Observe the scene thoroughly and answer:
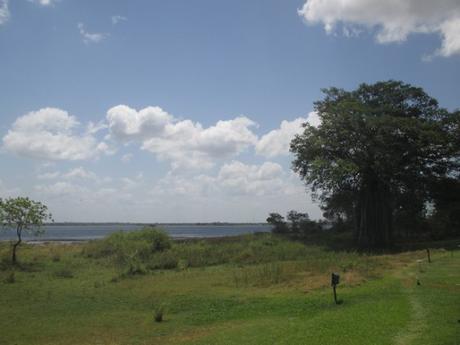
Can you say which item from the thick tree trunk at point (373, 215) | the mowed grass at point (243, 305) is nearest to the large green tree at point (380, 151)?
the thick tree trunk at point (373, 215)

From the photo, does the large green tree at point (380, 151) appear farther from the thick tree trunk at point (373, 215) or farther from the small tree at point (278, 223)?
the small tree at point (278, 223)

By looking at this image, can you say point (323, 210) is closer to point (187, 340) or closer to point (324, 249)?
point (324, 249)

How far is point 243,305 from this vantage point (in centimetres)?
1872

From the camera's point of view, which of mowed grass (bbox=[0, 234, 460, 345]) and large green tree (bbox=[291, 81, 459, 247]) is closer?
mowed grass (bbox=[0, 234, 460, 345])

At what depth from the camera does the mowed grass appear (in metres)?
13.5

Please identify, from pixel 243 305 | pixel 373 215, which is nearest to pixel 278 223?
pixel 373 215

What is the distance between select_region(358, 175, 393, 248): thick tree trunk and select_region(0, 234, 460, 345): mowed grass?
35.6 feet

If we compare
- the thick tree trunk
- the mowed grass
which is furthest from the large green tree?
the mowed grass

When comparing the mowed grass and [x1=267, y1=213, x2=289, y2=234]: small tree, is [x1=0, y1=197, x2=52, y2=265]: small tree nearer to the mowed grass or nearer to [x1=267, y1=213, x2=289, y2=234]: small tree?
the mowed grass

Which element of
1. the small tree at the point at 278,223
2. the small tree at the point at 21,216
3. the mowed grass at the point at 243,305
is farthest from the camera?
the small tree at the point at 278,223

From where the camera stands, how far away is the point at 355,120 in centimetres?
4069

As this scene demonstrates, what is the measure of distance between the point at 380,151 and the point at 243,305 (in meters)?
23.9

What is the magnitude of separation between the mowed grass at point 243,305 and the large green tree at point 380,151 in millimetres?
10909

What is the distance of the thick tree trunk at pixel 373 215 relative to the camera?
4134cm
